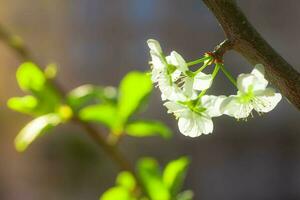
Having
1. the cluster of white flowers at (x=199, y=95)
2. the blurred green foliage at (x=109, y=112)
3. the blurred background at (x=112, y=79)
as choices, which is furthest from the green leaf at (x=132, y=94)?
the blurred background at (x=112, y=79)

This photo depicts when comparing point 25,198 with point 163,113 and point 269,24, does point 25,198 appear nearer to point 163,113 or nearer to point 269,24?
point 163,113

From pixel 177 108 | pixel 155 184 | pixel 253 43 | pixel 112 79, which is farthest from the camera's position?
pixel 112 79

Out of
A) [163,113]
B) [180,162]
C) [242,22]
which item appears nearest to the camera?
[242,22]

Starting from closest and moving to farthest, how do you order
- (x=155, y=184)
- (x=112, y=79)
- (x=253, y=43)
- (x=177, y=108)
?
(x=253, y=43)
(x=177, y=108)
(x=155, y=184)
(x=112, y=79)

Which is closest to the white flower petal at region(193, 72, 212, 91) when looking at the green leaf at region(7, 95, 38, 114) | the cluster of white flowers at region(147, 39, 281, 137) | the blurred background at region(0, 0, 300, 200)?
the cluster of white flowers at region(147, 39, 281, 137)

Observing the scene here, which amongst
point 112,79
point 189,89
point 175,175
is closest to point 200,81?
point 189,89

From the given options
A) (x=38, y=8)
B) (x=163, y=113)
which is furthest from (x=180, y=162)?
(x=38, y=8)

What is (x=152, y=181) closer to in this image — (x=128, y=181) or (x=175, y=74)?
(x=128, y=181)

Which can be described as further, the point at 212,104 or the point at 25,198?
the point at 25,198

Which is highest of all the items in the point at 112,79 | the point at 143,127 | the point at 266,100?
the point at 112,79
